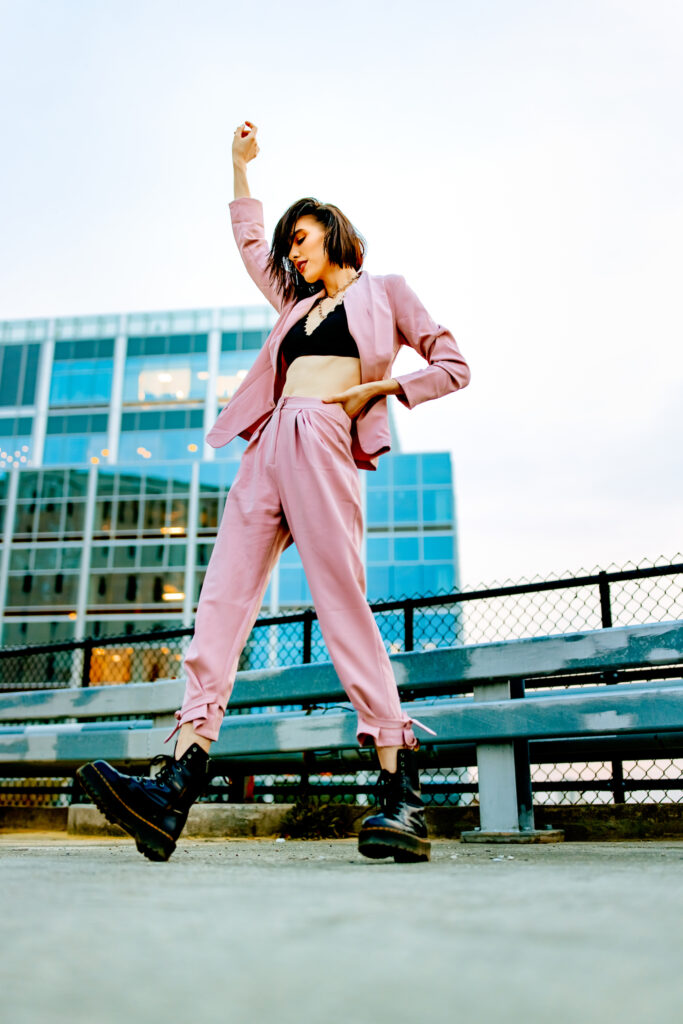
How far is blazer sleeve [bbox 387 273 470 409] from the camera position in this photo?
2748 millimetres

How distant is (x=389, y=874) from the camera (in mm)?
1794

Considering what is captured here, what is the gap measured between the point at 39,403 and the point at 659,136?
177 ft

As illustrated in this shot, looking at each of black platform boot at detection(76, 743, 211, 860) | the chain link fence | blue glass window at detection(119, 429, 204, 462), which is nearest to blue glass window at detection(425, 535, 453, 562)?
blue glass window at detection(119, 429, 204, 462)

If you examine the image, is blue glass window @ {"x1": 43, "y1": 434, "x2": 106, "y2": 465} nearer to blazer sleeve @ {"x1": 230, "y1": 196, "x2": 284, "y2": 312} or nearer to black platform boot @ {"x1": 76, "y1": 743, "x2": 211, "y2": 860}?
blazer sleeve @ {"x1": 230, "y1": 196, "x2": 284, "y2": 312}

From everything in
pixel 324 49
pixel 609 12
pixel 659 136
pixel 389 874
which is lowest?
pixel 389 874

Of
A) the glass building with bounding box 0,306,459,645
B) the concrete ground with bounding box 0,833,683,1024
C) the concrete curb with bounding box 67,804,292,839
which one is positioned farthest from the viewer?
the glass building with bounding box 0,306,459,645

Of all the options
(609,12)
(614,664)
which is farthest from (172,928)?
(609,12)

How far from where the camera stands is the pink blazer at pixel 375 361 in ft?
9.26

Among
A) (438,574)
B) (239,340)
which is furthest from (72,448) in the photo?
(438,574)

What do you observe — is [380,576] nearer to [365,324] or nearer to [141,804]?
[365,324]

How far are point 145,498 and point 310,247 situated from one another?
2220 inches

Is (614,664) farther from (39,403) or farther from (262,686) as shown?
(39,403)

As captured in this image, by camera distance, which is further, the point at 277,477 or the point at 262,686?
the point at 262,686

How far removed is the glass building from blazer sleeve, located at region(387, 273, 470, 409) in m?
49.8
